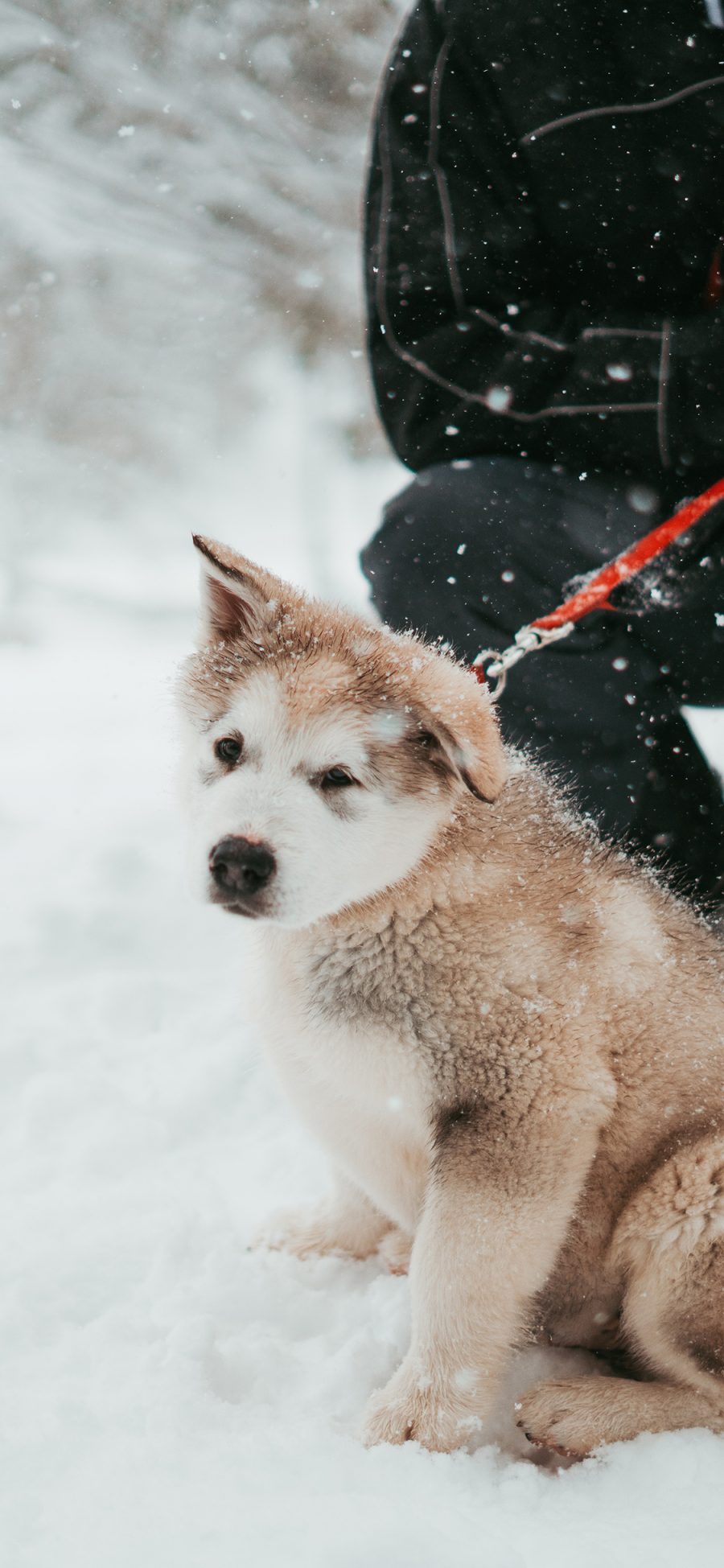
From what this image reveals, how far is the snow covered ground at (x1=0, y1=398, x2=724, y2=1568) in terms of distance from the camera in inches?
79.6

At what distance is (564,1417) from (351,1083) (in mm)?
869

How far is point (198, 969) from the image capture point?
174 inches

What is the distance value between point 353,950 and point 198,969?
2112mm

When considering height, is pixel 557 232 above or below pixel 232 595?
above

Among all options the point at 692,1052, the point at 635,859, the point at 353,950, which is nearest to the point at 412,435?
the point at 635,859

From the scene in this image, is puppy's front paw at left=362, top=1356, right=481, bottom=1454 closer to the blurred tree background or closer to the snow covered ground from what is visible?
the snow covered ground

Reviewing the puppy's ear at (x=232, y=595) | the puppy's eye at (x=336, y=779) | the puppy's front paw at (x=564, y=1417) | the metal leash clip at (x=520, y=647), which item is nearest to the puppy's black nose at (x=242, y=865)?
the puppy's eye at (x=336, y=779)

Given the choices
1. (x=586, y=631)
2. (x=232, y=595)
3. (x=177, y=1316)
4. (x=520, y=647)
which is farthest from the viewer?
(x=586, y=631)

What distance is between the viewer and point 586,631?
140 inches

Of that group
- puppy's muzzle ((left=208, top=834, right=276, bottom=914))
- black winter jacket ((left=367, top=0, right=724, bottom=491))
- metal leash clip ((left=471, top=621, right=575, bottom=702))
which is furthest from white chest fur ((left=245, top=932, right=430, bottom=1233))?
black winter jacket ((left=367, top=0, right=724, bottom=491))

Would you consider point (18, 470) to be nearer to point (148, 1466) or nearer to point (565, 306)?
point (565, 306)

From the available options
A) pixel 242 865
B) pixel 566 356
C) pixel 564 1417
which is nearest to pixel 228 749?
pixel 242 865

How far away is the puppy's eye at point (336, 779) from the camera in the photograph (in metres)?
2.36

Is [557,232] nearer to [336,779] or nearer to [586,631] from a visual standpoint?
[586,631]
